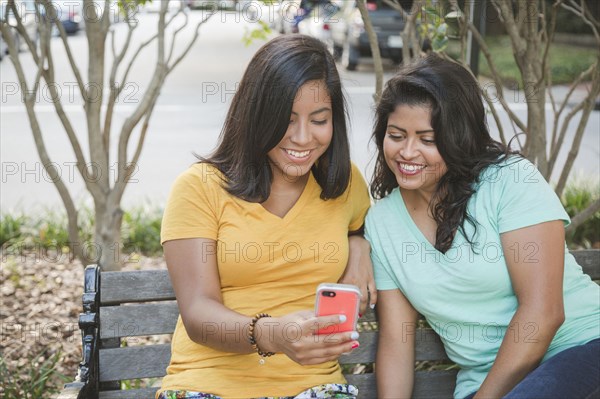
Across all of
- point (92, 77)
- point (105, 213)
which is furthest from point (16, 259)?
point (92, 77)

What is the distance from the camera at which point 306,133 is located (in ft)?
8.73

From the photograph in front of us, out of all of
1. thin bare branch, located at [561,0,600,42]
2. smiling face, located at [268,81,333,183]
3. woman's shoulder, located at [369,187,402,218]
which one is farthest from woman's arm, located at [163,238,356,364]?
thin bare branch, located at [561,0,600,42]

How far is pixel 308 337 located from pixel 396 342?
59 cm

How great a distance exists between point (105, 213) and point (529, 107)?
2208 mm

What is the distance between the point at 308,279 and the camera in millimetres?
2725

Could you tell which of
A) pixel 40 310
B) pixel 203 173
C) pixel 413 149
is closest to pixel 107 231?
pixel 40 310

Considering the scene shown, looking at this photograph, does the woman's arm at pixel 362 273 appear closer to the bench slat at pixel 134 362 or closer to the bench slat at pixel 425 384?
the bench slat at pixel 425 384

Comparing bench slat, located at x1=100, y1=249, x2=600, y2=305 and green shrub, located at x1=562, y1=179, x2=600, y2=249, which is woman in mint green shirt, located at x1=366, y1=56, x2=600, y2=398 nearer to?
bench slat, located at x1=100, y1=249, x2=600, y2=305

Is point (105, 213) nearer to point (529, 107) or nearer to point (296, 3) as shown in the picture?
point (296, 3)

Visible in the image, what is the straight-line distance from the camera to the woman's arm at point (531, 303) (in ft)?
8.43

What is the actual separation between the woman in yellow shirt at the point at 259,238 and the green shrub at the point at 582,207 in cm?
314

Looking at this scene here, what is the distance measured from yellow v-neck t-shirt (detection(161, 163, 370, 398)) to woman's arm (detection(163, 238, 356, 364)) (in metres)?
0.05

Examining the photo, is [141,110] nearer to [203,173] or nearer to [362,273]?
[203,173]

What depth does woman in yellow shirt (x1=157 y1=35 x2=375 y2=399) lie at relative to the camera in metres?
2.60
